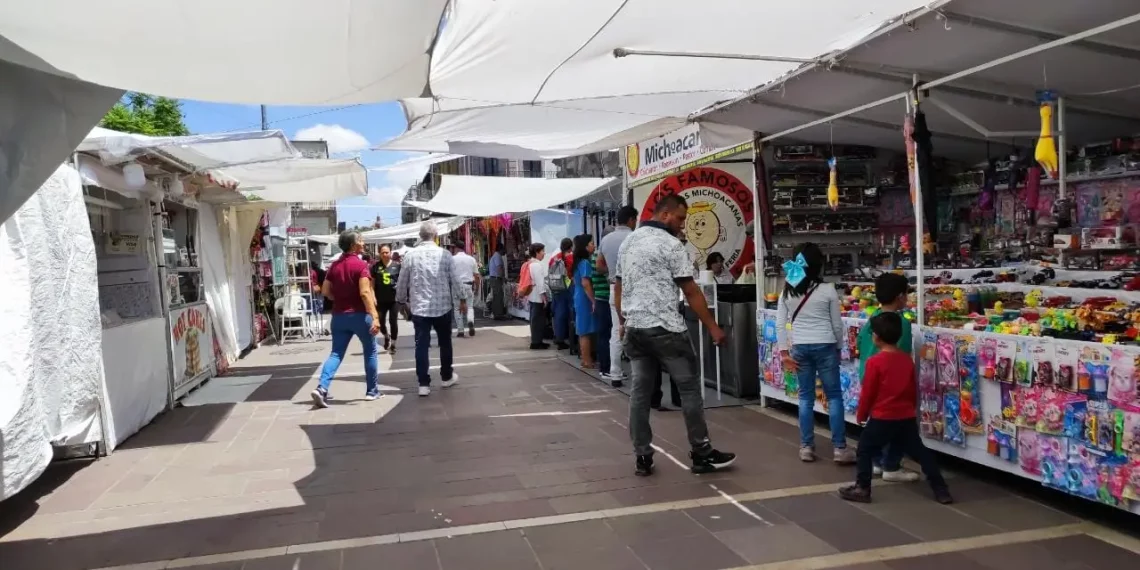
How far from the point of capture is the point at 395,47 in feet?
10.9

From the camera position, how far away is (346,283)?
734 cm

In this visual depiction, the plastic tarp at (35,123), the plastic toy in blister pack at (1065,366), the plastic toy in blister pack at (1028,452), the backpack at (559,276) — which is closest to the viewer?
the plastic tarp at (35,123)

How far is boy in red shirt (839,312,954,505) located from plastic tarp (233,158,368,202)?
19.0 ft

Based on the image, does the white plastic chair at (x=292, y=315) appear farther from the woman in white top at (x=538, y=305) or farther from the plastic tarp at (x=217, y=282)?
the woman in white top at (x=538, y=305)

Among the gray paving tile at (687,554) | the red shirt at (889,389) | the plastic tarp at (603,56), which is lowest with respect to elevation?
the gray paving tile at (687,554)

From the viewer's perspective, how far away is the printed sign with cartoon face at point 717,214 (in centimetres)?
816

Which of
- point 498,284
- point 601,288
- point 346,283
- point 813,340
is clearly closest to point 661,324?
point 813,340

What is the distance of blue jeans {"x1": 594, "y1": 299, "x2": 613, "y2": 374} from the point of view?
26.9 ft

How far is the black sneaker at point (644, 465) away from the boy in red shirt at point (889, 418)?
1189 mm

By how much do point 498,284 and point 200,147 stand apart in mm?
10523

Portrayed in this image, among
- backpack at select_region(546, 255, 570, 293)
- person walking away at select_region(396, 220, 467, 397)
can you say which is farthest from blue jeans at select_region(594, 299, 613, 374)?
backpack at select_region(546, 255, 570, 293)

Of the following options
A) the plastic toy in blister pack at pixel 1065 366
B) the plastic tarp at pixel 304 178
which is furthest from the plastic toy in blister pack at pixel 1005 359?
the plastic tarp at pixel 304 178

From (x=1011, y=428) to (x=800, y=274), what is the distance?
1495 mm

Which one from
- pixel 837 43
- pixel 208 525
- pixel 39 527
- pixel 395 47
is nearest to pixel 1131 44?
pixel 837 43
